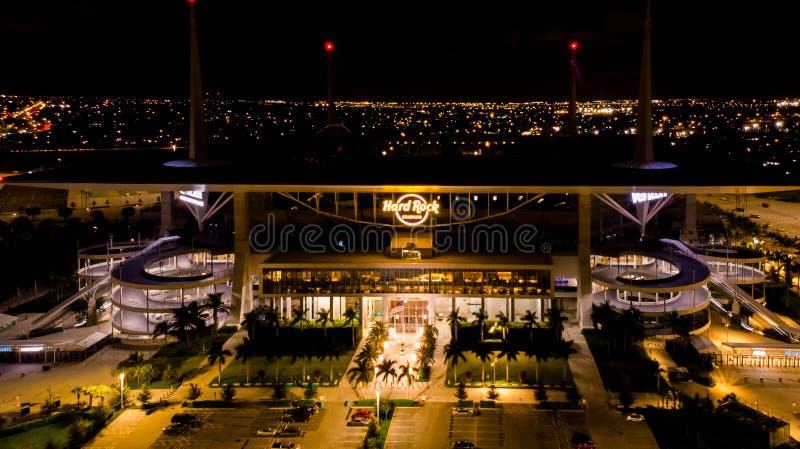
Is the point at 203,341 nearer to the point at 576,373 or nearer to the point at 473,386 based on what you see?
the point at 473,386

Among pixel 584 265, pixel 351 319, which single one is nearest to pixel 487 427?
pixel 351 319

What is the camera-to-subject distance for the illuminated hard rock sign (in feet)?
210

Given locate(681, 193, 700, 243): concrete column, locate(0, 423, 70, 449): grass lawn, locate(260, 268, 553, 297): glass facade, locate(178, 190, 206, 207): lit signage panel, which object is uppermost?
locate(178, 190, 206, 207): lit signage panel

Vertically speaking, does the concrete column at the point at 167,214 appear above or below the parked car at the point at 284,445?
above

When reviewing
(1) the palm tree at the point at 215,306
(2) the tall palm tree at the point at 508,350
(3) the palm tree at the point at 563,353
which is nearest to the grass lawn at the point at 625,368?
(3) the palm tree at the point at 563,353

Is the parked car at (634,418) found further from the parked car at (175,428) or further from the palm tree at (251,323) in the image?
the palm tree at (251,323)

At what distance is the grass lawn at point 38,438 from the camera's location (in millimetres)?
43375

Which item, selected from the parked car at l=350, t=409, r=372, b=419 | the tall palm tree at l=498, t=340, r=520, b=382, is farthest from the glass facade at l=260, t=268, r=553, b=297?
the parked car at l=350, t=409, r=372, b=419

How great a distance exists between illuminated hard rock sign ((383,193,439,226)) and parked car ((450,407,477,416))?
2079 centimetres

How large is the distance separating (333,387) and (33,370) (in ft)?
74.3

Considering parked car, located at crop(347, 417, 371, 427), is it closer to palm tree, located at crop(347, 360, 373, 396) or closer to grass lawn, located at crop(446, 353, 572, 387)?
palm tree, located at crop(347, 360, 373, 396)

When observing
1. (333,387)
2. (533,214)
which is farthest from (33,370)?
(533,214)

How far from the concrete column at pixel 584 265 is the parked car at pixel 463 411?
1963cm

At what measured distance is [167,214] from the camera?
9075 cm
